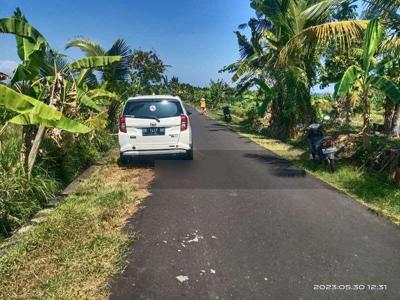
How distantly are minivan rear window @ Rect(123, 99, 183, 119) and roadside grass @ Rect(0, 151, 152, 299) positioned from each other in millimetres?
3052

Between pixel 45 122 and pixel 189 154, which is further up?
pixel 45 122

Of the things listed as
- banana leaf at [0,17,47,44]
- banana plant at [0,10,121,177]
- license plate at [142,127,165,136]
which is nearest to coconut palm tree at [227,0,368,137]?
license plate at [142,127,165,136]

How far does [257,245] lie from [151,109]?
5.80m

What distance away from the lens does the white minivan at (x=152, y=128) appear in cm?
1022

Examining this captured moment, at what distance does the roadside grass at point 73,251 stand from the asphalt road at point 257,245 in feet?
0.81

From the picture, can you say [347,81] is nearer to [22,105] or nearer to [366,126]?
[366,126]

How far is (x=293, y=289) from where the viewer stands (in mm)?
4207

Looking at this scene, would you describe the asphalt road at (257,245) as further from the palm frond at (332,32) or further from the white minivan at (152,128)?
the palm frond at (332,32)

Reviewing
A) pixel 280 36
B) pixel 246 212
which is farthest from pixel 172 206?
pixel 280 36

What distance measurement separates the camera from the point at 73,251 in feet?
16.4

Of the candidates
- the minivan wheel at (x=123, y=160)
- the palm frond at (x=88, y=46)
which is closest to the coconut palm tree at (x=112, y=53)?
the palm frond at (x=88, y=46)

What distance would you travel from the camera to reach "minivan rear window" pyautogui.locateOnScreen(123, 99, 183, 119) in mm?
10289

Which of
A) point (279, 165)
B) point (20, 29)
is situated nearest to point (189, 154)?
point (279, 165)

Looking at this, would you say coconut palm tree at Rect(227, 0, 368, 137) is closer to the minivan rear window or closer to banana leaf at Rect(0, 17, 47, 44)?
the minivan rear window
